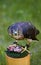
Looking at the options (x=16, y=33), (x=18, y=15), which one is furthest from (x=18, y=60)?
(x=18, y=15)

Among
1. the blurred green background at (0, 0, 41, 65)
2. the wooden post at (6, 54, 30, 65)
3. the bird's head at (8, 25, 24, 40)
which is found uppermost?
the blurred green background at (0, 0, 41, 65)

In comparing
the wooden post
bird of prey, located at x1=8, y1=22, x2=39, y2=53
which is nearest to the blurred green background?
the wooden post

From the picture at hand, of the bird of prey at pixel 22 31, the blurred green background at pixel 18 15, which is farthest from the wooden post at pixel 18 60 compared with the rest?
the blurred green background at pixel 18 15

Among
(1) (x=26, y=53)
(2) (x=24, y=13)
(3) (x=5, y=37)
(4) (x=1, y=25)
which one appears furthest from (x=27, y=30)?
(2) (x=24, y=13)

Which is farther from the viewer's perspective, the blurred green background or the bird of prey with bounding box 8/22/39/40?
the blurred green background

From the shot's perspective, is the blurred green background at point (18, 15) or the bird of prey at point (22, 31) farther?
the blurred green background at point (18, 15)

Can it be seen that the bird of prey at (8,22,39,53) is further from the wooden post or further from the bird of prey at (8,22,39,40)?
the wooden post

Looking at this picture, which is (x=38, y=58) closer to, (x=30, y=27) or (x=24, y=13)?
(x=30, y=27)

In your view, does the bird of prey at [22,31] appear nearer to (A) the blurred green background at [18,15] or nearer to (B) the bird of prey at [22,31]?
(B) the bird of prey at [22,31]

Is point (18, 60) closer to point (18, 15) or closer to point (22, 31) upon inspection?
point (22, 31)

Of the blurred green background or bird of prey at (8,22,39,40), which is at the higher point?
the blurred green background
